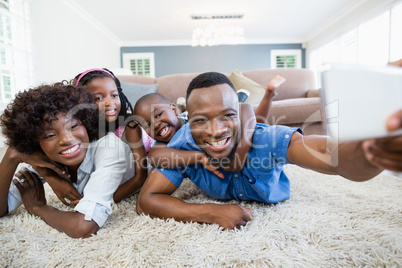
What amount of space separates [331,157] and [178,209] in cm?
56

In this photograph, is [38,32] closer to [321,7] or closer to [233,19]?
[233,19]

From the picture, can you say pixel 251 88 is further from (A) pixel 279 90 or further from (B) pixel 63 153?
(B) pixel 63 153

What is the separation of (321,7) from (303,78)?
119 inches

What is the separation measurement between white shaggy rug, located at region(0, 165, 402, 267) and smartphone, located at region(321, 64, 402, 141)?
0.45 m

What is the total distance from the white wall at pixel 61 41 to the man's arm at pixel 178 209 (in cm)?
315

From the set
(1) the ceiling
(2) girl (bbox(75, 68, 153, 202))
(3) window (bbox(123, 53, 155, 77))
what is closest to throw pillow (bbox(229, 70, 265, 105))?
(2) girl (bbox(75, 68, 153, 202))

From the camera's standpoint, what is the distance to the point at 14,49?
2896mm

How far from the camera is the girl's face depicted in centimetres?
126

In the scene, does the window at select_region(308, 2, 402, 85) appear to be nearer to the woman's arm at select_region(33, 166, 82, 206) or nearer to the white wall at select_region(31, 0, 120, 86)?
the woman's arm at select_region(33, 166, 82, 206)

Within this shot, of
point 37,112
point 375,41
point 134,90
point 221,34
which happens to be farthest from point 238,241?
point 375,41

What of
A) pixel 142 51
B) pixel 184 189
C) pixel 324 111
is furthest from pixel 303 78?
pixel 142 51

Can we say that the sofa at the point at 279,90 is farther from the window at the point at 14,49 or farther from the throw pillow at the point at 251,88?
the window at the point at 14,49

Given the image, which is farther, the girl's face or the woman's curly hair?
the girl's face

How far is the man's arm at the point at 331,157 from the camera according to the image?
0.54 meters
